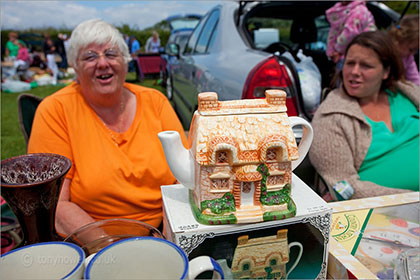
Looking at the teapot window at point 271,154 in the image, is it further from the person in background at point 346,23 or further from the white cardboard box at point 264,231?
the person in background at point 346,23

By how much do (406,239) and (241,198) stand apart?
657 mm

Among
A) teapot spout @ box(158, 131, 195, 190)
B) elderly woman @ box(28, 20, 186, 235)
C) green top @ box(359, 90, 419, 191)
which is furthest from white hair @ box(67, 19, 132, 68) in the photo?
green top @ box(359, 90, 419, 191)

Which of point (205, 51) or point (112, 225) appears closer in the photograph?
point (112, 225)

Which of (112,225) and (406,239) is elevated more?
(112,225)

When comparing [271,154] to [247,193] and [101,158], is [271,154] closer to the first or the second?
[247,193]

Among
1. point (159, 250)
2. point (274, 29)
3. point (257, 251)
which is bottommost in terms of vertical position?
point (257, 251)

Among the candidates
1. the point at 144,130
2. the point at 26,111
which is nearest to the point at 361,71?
the point at 144,130

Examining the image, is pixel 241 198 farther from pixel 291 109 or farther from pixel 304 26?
pixel 304 26

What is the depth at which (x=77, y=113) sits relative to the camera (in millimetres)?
1527

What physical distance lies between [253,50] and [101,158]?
123 cm

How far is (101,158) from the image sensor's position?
1.44m

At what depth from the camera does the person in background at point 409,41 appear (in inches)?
109

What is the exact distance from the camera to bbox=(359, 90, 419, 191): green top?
5.69 ft

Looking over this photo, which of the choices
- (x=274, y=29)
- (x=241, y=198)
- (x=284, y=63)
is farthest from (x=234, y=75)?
(x=274, y=29)
